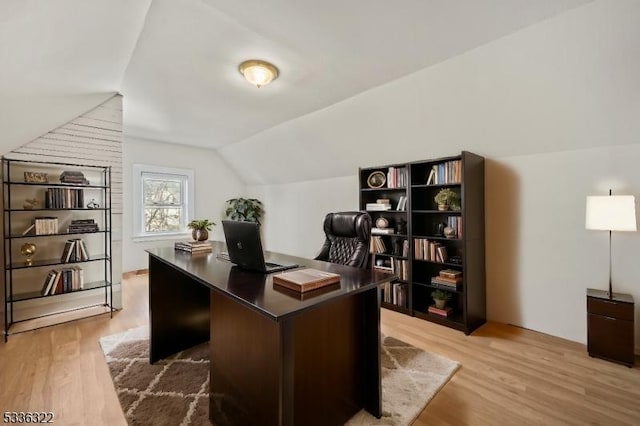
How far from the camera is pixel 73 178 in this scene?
297 centimetres

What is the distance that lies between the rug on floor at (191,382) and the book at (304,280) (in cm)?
87

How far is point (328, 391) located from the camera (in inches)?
55.1

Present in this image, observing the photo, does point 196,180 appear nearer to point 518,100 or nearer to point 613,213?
point 518,100

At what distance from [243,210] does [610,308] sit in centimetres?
543

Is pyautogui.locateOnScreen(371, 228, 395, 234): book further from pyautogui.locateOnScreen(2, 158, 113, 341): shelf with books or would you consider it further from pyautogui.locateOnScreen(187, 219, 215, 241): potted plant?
pyautogui.locateOnScreen(2, 158, 113, 341): shelf with books

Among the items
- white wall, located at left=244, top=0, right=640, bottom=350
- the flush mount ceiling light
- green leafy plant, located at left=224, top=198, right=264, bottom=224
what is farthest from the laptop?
green leafy plant, located at left=224, top=198, right=264, bottom=224

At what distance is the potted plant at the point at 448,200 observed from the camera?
2887mm

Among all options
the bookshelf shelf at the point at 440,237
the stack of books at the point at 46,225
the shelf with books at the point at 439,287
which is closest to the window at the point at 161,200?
the stack of books at the point at 46,225

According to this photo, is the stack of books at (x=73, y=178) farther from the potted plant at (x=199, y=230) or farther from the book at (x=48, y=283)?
the potted plant at (x=199, y=230)

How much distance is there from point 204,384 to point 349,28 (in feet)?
8.71

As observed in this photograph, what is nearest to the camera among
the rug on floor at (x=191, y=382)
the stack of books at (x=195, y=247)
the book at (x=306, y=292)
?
the book at (x=306, y=292)

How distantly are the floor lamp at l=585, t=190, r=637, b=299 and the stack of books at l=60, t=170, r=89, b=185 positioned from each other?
481 cm

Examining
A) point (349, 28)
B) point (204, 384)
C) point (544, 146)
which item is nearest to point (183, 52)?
point (349, 28)

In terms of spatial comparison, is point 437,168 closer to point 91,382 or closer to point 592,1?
point 592,1
